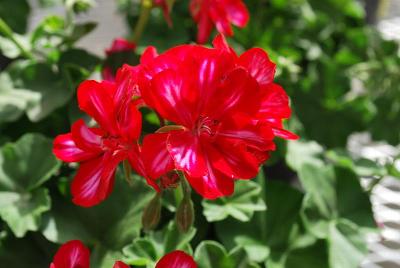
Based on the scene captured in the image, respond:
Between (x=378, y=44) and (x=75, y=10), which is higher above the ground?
(x=75, y=10)

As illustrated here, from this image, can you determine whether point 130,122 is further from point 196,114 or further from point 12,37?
point 12,37

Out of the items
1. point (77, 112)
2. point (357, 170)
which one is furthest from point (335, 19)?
point (77, 112)

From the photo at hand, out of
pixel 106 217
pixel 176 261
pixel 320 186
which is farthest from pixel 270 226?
pixel 176 261

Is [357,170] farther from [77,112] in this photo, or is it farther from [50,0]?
[50,0]

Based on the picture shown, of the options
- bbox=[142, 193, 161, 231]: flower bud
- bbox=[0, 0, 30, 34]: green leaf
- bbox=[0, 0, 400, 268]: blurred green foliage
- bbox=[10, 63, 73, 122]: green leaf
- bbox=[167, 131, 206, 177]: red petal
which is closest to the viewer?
bbox=[167, 131, 206, 177]: red petal

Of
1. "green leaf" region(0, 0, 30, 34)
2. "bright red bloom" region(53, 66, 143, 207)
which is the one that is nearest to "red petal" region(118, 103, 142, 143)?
"bright red bloom" region(53, 66, 143, 207)

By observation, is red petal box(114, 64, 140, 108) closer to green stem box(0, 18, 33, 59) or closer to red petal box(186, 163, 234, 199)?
red petal box(186, 163, 234, 199)

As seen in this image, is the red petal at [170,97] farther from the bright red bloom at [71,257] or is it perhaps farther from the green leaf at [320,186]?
the green leaf at [320,186]
